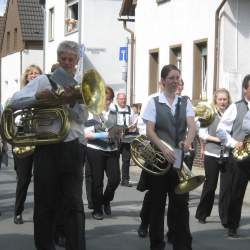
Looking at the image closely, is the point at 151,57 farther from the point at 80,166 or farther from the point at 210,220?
the point at 80,166

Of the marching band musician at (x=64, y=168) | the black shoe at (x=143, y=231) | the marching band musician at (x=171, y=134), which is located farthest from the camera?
the black shoe at (x=143, y=231)

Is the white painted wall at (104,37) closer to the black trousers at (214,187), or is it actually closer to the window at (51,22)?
the window at (51,22)

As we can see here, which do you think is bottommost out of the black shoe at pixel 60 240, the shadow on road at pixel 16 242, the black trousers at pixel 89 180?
the shadow on road at pixel 16 242

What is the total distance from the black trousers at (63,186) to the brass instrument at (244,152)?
2.16 metres

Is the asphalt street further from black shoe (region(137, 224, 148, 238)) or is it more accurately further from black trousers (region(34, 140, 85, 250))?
black trousers (region(34, 140, 85, 250))

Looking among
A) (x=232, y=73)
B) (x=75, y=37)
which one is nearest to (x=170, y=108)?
(x=232, y=73)

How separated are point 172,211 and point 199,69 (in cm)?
1326

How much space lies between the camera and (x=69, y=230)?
21.2 feet

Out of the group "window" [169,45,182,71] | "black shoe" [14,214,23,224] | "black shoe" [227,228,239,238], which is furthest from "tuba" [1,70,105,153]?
"window" [169,45,182,71]

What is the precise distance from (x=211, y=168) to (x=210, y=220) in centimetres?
87

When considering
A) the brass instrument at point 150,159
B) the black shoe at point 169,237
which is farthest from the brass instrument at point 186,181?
the black shoe at point 169,237

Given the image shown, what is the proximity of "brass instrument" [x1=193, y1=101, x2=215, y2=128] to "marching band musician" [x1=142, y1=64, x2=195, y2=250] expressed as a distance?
2.19 m

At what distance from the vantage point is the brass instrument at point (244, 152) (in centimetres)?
800

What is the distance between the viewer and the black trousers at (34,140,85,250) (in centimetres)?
646
